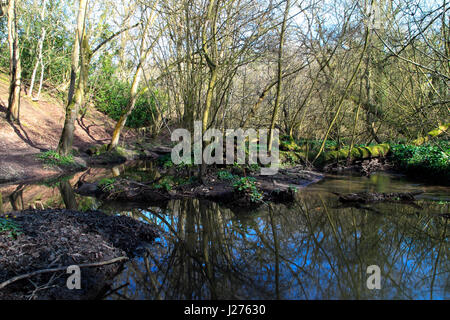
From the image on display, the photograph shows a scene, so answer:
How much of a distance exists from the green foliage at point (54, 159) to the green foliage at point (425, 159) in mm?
12694

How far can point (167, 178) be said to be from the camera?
1029 centimetres

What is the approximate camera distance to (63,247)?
3.63 m

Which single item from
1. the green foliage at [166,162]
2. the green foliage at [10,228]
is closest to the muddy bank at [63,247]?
the green foliage at [10,228]

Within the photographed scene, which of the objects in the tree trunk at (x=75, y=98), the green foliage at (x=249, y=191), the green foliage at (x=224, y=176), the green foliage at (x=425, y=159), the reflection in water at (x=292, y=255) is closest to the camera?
the reflection in water at (x=292, y=255)

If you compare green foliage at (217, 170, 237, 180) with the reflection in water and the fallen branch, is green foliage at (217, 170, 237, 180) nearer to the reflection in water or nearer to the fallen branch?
the reflection in water

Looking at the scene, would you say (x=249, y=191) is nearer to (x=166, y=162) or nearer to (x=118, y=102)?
(x=166, y=162)

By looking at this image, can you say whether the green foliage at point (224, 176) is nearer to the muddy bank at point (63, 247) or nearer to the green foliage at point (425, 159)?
the muddy bank at point (63, 247)

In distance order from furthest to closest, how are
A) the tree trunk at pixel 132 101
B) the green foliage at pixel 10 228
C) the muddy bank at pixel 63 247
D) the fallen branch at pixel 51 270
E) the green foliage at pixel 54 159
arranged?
the tree trunk at pixel 132 101, the green foliage at pixel 54 159, the green foliage at pixel 10 228, the muddy bank at pixel 63 247, the fallen branch at pixel 51 270

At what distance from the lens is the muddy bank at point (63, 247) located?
3.02 meters

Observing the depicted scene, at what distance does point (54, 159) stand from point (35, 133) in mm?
4249

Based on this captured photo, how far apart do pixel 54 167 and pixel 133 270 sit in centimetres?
972

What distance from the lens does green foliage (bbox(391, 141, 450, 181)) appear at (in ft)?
33.6
